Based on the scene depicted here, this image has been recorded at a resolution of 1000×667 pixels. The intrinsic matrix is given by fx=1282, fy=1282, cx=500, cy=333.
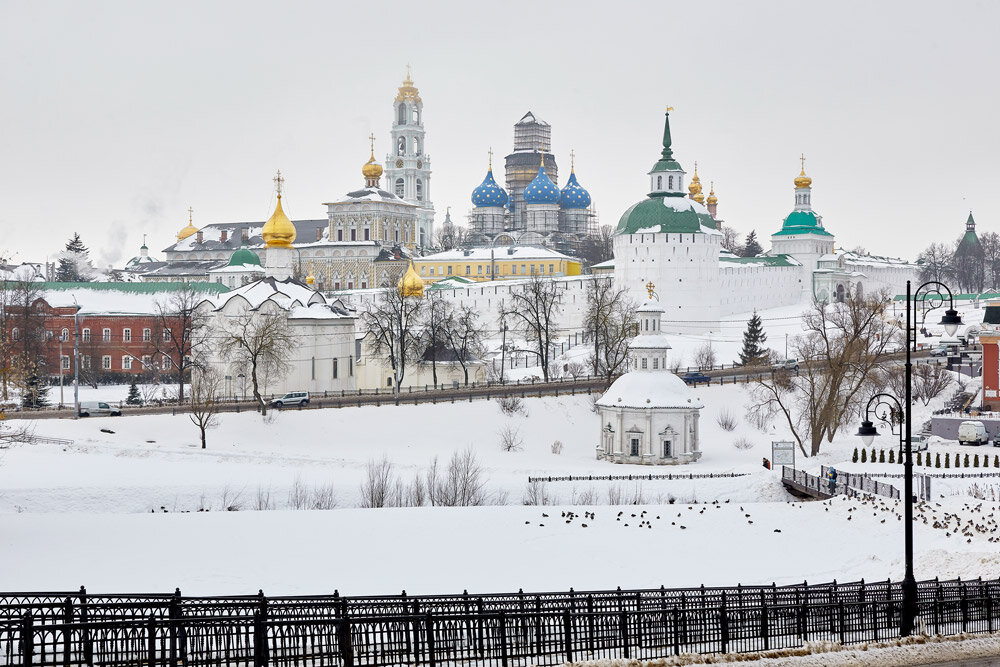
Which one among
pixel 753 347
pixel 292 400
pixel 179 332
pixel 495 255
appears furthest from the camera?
pixel 495 255

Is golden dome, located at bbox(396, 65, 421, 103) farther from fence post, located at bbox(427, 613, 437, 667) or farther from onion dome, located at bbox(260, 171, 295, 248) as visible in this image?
fence post, located at bbox(427, 613, 437, 667)

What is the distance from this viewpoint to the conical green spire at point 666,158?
69.4m

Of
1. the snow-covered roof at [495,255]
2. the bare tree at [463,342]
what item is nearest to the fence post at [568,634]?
the bare tree at [463,342]

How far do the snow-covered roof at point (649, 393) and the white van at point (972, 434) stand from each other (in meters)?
7.97

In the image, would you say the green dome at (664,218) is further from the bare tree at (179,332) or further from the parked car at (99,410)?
the parked car at (99,410)

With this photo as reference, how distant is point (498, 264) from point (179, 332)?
35.0 meters

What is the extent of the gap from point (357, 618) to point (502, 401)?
101 feet

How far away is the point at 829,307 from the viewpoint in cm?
7750

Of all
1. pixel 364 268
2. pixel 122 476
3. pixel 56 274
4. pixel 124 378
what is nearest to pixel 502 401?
pixel 122 476

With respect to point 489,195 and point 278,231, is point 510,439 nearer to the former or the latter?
point 278,231

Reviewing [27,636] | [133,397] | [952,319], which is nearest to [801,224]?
[133,397]

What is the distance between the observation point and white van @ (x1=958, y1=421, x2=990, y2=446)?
1544 inches

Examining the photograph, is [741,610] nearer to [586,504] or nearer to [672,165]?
[586,504]

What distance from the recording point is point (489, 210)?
360 feet
